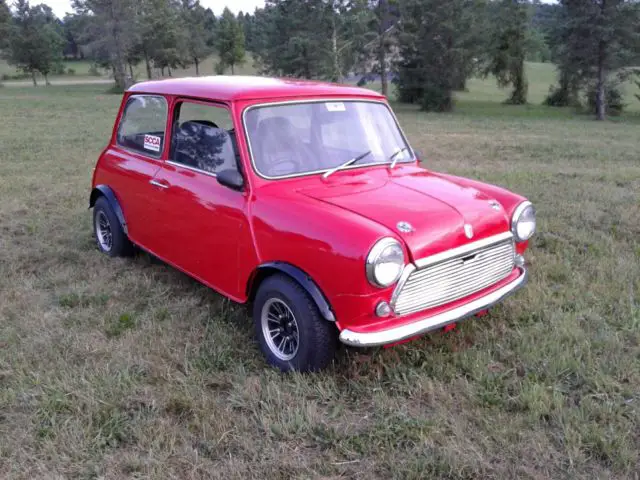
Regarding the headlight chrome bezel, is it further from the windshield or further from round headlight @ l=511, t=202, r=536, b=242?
round headlight @ l=511, t=202, r=536, b=242

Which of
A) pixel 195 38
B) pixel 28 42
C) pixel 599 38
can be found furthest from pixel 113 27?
pixel 599 38

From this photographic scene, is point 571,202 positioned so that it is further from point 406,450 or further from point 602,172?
point 406,450

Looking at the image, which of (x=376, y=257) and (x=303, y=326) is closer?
(x=376, y=257)

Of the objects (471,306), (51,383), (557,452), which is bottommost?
(557,452)

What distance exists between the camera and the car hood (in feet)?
10.2

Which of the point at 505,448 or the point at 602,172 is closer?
the point at 505,448

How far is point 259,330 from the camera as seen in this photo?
139 inches

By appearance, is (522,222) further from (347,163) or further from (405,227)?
(347,163)

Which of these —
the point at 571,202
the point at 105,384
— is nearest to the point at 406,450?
the point at 105,384

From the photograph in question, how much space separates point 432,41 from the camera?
30.6 metres

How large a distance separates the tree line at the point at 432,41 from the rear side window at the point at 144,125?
84.1 ft

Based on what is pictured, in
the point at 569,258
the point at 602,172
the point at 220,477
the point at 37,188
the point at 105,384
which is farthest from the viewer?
the point at 602,172

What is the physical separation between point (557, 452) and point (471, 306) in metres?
0.92

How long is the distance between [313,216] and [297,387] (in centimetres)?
98
